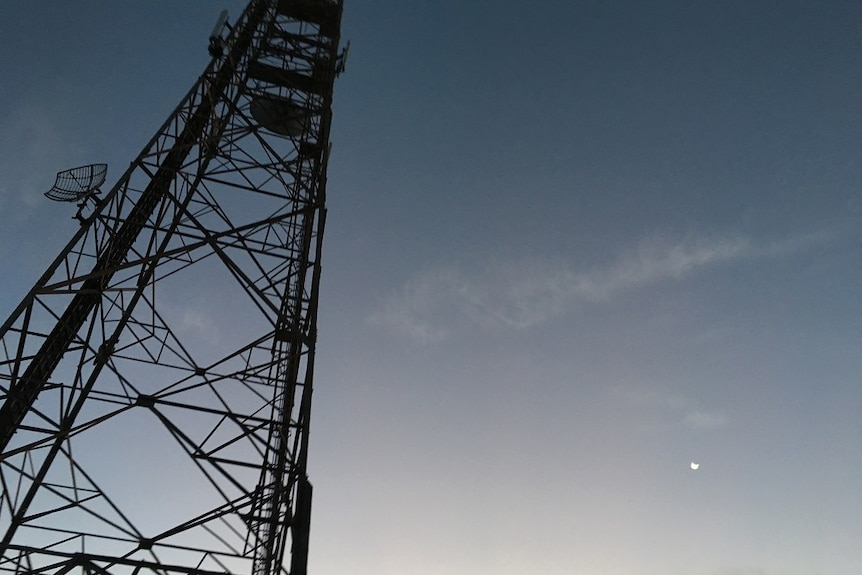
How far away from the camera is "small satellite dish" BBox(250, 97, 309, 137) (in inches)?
581

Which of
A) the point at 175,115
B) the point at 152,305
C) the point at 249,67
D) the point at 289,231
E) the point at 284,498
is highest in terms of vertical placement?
the point at 249,67

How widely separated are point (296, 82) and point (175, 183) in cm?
419

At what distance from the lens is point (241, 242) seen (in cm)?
1145

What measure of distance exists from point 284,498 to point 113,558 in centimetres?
240

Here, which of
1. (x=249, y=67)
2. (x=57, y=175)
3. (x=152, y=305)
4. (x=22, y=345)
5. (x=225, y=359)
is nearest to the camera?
(x=22, y=345)

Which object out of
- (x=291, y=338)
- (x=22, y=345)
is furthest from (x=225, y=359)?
(x=22, y=345)

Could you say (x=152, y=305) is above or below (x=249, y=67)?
below

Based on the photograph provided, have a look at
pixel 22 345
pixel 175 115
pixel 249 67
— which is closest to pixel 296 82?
pixel 249 67

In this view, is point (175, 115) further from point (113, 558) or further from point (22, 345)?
point (113, 558)

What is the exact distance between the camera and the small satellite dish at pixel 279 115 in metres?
14.8

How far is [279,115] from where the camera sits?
14828 millimetres

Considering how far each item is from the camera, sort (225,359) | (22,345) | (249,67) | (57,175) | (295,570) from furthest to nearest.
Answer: (249,67) < (57,175) < (225,359) < (22,345) < (295,570)

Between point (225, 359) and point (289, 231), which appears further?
point (289, 231)

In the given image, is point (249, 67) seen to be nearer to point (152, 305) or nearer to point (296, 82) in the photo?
point (296, 82)
